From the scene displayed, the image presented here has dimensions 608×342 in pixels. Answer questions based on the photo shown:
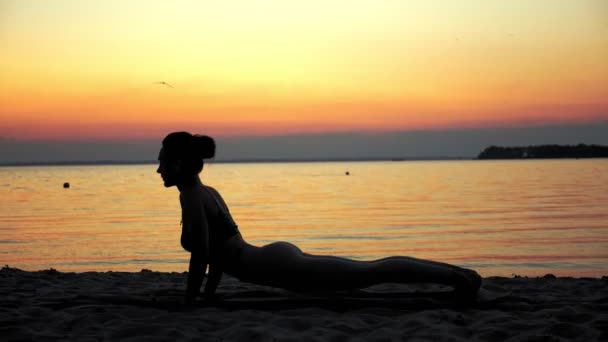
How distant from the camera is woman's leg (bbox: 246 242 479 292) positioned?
6449 millimetres

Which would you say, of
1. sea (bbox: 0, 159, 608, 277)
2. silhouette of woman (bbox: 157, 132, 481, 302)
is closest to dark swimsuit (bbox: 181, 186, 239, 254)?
silhouette of woman (bbox: 157, 132, 481, 302)

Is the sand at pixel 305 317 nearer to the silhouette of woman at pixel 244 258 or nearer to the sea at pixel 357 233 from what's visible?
the silhouette of woman at pixel 244 258

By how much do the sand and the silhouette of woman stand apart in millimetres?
326

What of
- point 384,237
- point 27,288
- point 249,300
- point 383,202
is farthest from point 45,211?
point 249,300

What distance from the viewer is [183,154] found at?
6730 millimetres

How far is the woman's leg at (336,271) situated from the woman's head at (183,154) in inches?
43.2

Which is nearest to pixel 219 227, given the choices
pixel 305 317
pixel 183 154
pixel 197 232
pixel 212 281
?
pixel 197 232

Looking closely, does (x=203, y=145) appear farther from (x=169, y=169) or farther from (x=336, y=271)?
(x=336, y=271)

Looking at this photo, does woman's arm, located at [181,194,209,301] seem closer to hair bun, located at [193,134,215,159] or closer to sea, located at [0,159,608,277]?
hair bun, located at [193,134,215,159]

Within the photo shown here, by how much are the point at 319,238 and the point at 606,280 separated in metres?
9.91

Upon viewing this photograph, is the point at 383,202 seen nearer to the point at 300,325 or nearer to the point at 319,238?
the point at 319,238

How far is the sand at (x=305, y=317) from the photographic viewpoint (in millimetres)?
5855

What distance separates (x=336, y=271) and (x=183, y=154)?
197 centimetres

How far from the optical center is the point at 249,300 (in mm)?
7375
